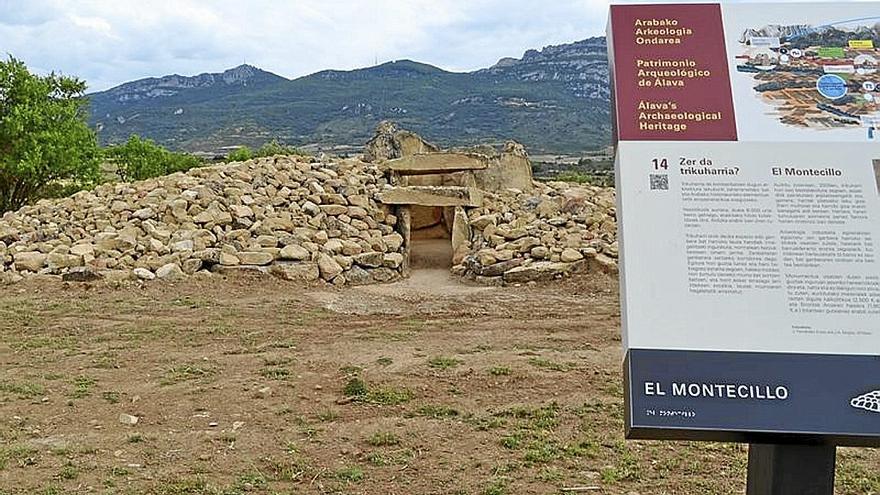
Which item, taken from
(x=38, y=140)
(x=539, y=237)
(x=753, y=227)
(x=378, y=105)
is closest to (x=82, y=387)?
(x=753, y=227)

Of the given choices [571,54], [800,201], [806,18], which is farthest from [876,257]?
[571,54]

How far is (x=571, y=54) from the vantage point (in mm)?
84625

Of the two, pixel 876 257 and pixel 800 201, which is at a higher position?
pixel 800 201

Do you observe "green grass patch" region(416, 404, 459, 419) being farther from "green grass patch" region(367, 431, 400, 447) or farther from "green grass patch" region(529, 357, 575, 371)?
"green grass patch" region(529, 357, 575, 371)

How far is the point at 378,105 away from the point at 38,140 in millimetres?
56666

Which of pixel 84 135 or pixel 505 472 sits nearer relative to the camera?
pixel 505 472

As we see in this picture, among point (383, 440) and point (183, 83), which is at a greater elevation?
point (183, 83)

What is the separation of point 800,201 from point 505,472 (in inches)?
91.3

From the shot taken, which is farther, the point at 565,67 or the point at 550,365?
the point at 565,67

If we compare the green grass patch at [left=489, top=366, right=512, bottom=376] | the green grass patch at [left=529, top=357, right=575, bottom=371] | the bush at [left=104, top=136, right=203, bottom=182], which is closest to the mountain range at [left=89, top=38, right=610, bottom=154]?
the bush at [left=104, top=136, right=203, bottom=182]

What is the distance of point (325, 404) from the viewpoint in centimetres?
565

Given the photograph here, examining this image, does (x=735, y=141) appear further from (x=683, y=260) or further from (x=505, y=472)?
(x=505, y=472)

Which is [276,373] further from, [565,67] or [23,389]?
[565,67]

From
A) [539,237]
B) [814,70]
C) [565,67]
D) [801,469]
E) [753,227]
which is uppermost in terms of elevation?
[565,67]
